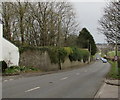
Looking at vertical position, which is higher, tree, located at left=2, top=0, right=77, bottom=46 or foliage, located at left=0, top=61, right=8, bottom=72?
tree, located at left=2, top=0, right=77, bottom=46

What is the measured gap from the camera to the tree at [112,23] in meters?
28.2

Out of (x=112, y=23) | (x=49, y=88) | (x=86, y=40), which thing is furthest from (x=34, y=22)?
(x=86, y=40)

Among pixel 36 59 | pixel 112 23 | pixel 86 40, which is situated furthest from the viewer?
pixel 86 40

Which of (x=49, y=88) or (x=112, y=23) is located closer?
(x=49, y=88)

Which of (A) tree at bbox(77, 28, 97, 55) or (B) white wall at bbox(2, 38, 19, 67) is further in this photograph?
(A) tree at bbox(77, 28, 97, 55)

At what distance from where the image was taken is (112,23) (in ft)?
96.9

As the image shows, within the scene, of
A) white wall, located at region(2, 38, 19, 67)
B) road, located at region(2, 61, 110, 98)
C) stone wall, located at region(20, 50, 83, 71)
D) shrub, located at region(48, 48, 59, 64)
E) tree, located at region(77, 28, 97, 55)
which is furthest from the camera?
tree, located at region(77, 28, 97, 55)

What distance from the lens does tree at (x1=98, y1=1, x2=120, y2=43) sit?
28197 mm

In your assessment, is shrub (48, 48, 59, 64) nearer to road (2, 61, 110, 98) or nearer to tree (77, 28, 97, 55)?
road (2, 61, 110, 98)

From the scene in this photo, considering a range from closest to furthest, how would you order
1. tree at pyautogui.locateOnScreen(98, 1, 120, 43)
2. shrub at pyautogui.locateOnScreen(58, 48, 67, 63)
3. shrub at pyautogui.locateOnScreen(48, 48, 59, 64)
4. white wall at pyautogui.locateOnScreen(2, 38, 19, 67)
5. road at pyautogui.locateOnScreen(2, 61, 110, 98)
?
road at pyautogui.locateOnScreen(2, 61, 110, 98) → tree at pyautogui.locateOnScreen(98, 1, 120, 43) → white wall at pyautogui.locateOnScreen(2, 38, 19, 67) → shrub at pyautogui.locateOnScreen(48, 48, 59, 64) → shrub at pyautogui.locateOnScreen(58, 48, 67, 63)

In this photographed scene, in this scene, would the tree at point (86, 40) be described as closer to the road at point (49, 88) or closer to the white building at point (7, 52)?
the white building at point (7, 52)

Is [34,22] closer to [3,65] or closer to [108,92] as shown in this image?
[3,65]

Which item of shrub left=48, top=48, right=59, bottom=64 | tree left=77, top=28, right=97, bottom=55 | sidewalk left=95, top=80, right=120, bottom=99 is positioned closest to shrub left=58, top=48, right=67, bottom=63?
shrub left=48, top=48, right=59, bottom=64

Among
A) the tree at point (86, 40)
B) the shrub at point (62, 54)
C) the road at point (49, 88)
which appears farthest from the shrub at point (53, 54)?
the tree at point (86, 40)
